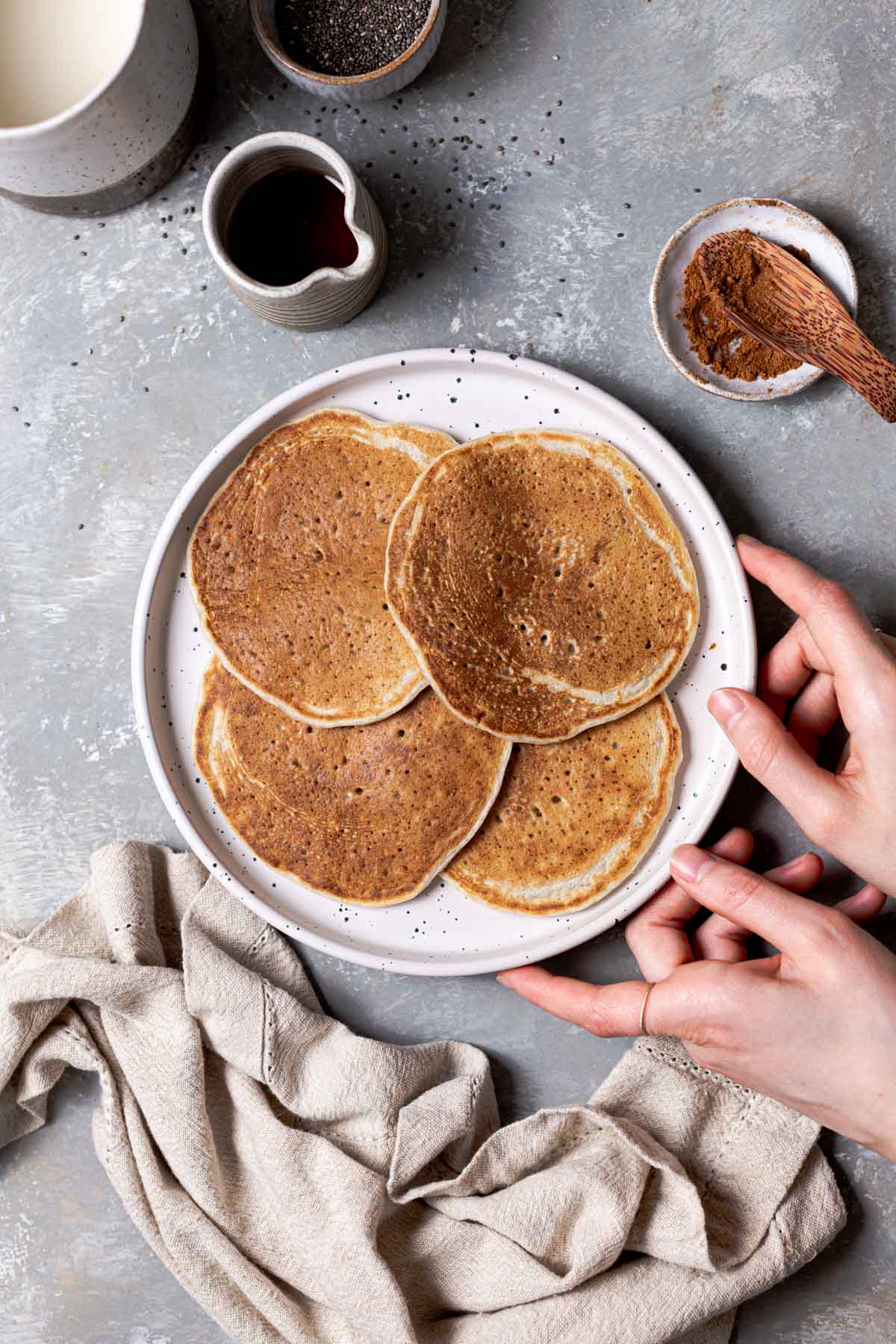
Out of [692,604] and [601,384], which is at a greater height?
[601,384]

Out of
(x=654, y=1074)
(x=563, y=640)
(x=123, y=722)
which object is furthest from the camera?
(x=123, y=722)

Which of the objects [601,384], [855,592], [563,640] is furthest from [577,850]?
[601,384]

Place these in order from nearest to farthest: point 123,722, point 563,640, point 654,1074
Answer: point 563,640, point 654,1074, point 123,722

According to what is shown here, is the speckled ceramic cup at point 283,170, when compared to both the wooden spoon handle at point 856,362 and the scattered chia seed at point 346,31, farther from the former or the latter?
the wooden spoon handle at point 856,362

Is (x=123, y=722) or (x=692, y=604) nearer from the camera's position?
(x=692, y=604)

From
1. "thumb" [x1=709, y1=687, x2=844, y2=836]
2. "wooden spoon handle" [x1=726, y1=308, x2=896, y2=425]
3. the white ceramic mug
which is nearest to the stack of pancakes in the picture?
"thumb" [x1=709, y1=687, x2=844, y2=836]

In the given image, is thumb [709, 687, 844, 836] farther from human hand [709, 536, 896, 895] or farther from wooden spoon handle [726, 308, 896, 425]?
wooden spoon handle [726, 308, 896, 425]

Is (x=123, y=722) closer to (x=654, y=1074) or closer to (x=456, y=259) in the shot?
(x=456, y=259)
